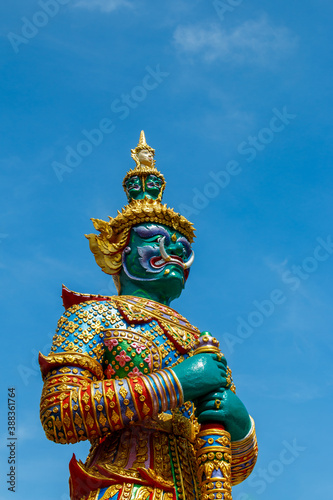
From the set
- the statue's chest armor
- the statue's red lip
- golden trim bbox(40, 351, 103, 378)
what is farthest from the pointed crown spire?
golden trim bbox(40, 351, 103, 378)

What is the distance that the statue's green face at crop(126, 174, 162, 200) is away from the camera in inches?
334

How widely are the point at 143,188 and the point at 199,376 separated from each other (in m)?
2.73

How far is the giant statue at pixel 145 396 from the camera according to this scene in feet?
20.6

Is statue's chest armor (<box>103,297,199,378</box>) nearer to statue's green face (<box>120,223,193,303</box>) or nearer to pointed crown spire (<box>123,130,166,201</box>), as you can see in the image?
statue's green face (<box>120,223,193,303</box>)

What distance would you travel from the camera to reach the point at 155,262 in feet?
25.7

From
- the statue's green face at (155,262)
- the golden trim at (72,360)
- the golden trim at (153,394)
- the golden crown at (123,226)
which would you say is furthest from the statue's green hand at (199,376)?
the golden crown at (123,226)

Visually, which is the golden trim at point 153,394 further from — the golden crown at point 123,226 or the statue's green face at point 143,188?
the statue's green face at point 143,188

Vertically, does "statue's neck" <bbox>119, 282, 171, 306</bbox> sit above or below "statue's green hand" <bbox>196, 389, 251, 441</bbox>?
above

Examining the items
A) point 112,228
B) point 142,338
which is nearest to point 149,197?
point 112,228

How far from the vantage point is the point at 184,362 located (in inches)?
260

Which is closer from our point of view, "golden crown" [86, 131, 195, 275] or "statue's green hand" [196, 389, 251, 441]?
"statue's green hand" [196, 389, 251, 441]

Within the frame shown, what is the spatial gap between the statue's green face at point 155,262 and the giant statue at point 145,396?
1 cm

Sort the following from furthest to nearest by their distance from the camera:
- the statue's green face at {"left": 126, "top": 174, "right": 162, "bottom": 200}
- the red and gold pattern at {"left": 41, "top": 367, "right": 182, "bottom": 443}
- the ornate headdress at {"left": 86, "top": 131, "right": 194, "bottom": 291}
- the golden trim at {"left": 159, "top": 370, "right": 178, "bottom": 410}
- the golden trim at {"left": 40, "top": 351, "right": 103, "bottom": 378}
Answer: the statue's green face at {"left": 126, "top": 174, "right": 162, "bottom": 200} < the ornate headdress at {"left": 86, "top": 131, "right": 194, "bottom": 291} < the golden trim at {"left": 40, "top": 351, "right": 103, "bottom": 378} < the golden trim at {"left": 159, "top": 370, "right": 178, "bottom": 410} < the red and gold pattern at {"left": 41, "top": 367, "right": 182, "bottom": 443}

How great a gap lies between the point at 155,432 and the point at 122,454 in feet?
1.19
